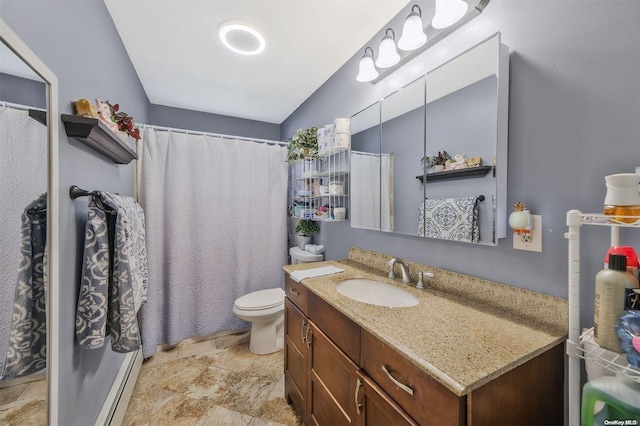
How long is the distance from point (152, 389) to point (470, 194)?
2382mm

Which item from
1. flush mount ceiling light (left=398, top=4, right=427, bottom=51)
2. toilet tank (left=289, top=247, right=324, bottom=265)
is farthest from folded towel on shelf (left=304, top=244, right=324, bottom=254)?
flush mount ceiling light (left=398, top=4, right=427, bottom=51)

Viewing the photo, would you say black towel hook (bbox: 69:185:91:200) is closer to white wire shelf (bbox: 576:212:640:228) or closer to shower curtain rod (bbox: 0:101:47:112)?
shower curtain rod (bbox: 0:101:47:112)

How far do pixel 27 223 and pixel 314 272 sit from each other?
4.00ft

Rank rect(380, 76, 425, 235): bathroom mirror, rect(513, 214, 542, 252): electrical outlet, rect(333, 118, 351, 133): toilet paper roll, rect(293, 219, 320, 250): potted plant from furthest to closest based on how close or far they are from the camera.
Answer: rect(293, 219, 320, 250): potted plant < rect(333, 118, 351, 133): toilet paper roll < rect(380, 76, 425, 235): bathroom mirror < rect(513, 214, 542, 252): electrical outlet

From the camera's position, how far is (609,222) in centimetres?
62

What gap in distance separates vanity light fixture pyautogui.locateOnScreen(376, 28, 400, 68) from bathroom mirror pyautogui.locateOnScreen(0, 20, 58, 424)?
4.83 feet

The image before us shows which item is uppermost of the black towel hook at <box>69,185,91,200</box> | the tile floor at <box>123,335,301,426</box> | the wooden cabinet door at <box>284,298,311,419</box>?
the black towel hook at <box>69,185,91,200</box>

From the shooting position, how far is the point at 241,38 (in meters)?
1.69

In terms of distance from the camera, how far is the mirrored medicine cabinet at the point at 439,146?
1.01 metres

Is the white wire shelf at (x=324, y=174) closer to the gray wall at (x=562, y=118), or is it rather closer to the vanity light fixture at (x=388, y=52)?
the vanity light fixture at (x=388, y=52)

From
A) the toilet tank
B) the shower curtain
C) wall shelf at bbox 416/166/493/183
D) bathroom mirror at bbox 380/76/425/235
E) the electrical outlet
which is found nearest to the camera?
the electrical outlet

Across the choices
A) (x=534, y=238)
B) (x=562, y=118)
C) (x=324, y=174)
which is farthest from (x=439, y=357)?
(x=324, y=174)

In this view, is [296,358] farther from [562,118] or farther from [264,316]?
[562,118]

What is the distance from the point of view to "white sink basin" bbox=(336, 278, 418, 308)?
1.29m
